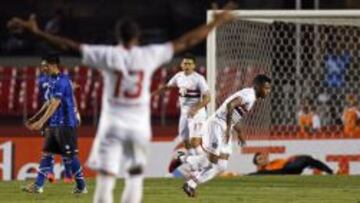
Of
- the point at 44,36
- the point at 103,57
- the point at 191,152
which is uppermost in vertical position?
the point at 44,36

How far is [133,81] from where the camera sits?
1184 cm

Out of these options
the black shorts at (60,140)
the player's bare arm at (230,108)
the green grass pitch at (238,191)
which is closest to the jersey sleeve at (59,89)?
the black shorts at (60,140)

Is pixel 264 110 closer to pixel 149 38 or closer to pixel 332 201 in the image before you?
pixel 332 201

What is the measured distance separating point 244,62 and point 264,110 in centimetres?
161

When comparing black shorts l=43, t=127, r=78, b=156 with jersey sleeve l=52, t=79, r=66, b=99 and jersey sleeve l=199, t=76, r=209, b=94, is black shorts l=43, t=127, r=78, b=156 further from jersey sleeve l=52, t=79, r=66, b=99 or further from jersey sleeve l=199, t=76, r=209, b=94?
jersey sleeve l=199, t=76, r=209, b=94

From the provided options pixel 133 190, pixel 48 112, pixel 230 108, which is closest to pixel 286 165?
pixel 230 108

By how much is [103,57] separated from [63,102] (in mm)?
5934

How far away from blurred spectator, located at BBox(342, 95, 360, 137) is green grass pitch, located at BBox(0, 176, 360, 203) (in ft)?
11.3

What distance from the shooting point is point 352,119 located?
2512 cm

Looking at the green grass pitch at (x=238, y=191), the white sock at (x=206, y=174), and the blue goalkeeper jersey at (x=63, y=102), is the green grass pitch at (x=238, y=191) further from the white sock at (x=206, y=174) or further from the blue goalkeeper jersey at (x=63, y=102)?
the blue goalkeeper jersey at (x=63, y=102)

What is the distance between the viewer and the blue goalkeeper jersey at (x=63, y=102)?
17.3m

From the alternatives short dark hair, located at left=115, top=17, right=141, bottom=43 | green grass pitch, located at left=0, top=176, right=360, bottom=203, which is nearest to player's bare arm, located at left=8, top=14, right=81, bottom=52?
short dark hair, located at left=115, top=17, right=141, bottom=43

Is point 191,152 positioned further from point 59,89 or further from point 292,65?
point 59,89

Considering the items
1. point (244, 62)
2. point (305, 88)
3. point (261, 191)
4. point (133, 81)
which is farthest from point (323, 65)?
point (133, 81)
